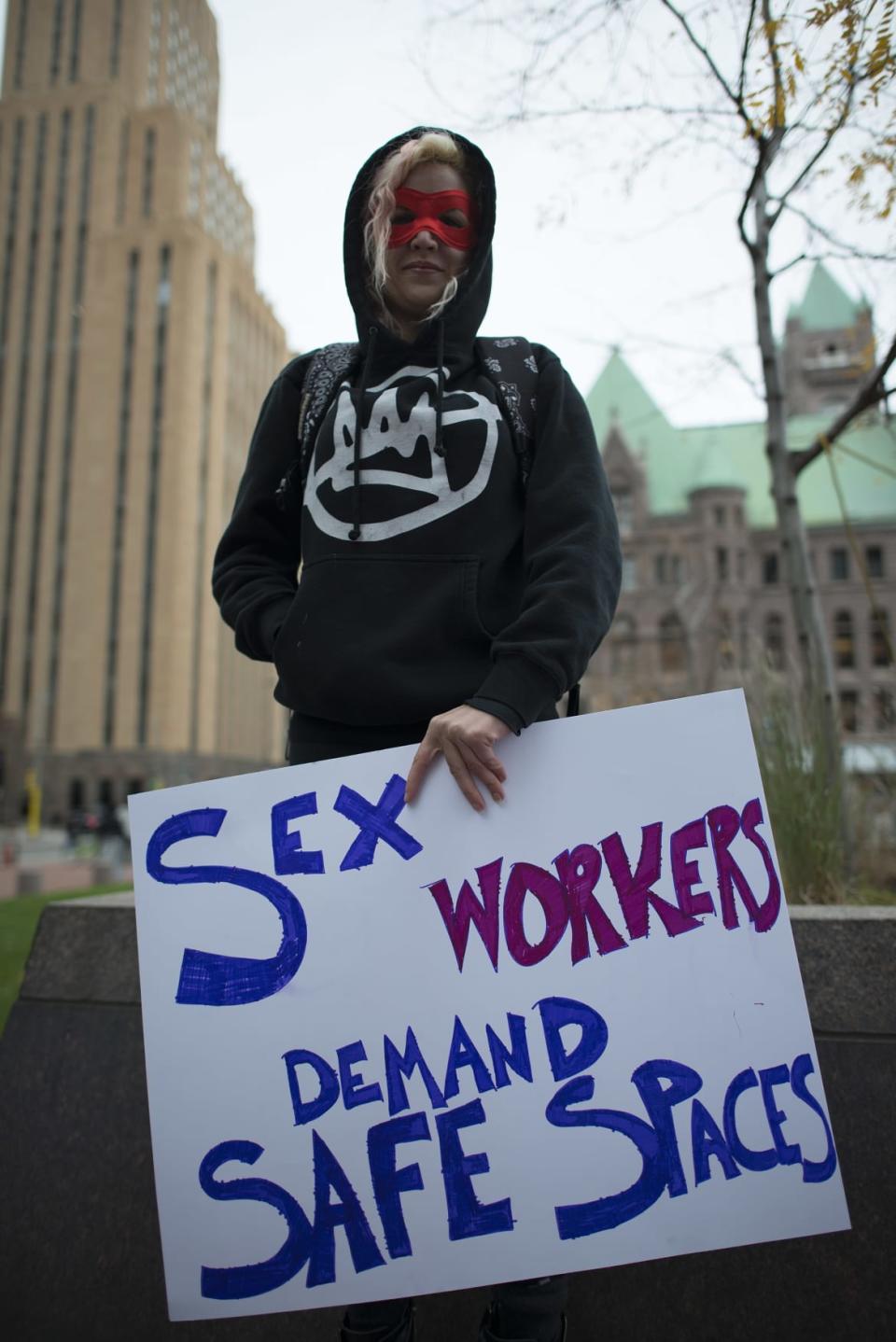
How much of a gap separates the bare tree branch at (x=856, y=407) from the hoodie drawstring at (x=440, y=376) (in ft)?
8.59

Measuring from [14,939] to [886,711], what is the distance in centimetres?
682

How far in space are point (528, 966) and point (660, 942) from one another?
21 cm

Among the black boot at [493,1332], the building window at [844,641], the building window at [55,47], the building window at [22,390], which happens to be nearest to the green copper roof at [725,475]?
the building window at [844,641]

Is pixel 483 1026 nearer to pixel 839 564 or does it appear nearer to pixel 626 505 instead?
pixel 626 505

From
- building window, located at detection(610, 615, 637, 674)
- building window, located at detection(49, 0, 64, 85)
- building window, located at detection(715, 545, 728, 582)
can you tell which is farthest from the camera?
building window, located at detection(49, 0, 64, 85)

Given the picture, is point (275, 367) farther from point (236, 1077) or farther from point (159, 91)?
point (236, 1077)

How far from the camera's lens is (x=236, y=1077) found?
5.29 feet

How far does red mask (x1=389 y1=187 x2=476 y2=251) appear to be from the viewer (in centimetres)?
189

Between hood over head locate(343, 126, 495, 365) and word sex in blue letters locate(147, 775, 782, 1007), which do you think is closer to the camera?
word sex in blue letters locate(147, 775, 782, 1007)

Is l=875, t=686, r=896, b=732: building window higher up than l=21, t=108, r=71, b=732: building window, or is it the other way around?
l=21, t=108, r=71, b=732: building window

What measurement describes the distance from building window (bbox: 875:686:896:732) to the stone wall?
14.0 ft

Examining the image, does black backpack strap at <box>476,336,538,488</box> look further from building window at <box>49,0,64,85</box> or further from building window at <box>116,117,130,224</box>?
building window at <box>49,0,64,85</box>

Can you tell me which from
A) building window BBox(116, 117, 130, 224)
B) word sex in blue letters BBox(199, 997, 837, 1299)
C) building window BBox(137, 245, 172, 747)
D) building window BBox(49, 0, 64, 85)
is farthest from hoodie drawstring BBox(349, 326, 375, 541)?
building window BBox(49, 0, 64, 85)

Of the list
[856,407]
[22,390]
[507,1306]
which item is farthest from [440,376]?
[22,390]
